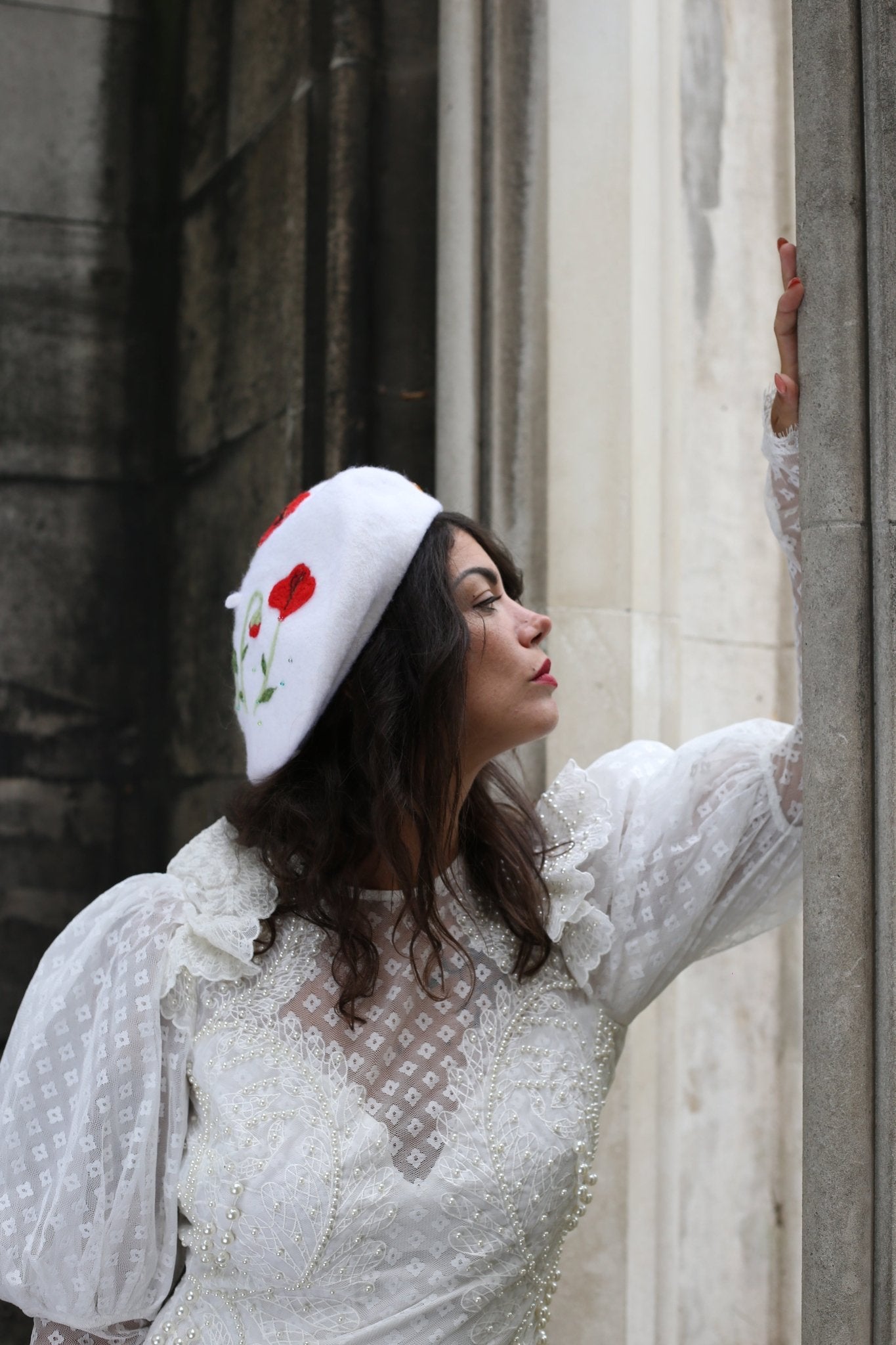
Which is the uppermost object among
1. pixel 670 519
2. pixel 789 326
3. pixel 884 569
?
pixel 789 326

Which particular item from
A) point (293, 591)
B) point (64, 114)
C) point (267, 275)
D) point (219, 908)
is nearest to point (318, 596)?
point (293, 591)

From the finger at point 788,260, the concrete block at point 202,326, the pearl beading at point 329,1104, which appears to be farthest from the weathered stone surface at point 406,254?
the finger at point 788,260

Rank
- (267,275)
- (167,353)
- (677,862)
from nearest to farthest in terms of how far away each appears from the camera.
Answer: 1. (677,862)
2. (267,275)
3. (167,353)

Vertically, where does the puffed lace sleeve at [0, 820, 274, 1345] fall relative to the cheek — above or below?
below

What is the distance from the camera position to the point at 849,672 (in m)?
0.98

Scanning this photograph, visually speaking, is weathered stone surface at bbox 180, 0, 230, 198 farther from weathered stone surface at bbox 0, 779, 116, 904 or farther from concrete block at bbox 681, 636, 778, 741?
concrete block at bbox 681, 636, 778, 741

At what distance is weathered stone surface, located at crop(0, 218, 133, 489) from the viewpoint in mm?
2387

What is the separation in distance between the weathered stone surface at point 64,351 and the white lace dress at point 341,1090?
1178 mm

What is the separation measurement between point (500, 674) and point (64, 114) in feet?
5.29

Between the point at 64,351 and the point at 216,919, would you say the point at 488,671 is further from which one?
the point at 64,351

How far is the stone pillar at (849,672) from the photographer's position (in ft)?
3.10

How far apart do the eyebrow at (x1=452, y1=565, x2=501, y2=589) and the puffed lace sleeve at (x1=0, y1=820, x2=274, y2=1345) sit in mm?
423

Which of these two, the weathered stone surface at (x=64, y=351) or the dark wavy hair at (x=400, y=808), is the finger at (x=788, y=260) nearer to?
the dark wavy hair at (x=400, y=808)

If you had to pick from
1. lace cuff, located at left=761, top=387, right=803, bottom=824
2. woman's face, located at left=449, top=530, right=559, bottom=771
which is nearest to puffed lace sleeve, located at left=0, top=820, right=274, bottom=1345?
woman's face, located at left=449, top=530, right=559, bottom=771
